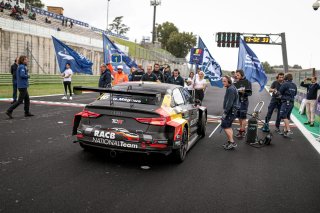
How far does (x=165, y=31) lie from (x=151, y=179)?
98732 mm

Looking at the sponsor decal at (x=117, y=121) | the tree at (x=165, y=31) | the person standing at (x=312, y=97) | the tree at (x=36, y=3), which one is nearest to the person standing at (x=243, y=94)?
the person standing at (x=312, y=97)

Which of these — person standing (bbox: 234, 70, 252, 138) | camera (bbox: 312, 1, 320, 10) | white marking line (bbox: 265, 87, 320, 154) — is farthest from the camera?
camera (bbox: 312, 1, 320, 10)

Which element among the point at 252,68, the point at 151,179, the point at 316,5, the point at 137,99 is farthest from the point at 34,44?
the point at 151,179

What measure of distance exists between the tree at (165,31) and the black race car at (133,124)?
96131 mm

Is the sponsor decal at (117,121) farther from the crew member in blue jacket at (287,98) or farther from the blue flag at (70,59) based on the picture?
the blue flag at (70,59)

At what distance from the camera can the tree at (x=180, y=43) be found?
95.0 metres

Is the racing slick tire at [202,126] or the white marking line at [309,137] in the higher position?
the racing slick tire at [202,126]

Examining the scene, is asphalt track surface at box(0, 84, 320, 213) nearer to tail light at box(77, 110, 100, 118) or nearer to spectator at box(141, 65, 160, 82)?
tail light at box(77, 110, 100, 118)

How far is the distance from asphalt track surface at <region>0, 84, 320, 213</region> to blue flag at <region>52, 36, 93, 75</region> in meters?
7.67

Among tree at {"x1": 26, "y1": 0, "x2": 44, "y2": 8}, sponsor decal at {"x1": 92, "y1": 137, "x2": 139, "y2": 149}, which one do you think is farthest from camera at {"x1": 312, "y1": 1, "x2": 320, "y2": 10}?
tree at {"x1": 26, "y1": 0, "x2": 44, "y2": 8}

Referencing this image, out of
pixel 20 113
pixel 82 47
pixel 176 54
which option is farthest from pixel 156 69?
pixel 176 54

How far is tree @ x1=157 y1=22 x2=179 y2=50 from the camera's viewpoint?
100688mm

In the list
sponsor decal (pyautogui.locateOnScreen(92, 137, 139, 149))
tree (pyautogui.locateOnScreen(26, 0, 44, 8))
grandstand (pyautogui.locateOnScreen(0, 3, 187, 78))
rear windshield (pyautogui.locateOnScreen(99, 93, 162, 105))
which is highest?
tree (pyautogui.locateOnScreen(26, 0, 44, 8))

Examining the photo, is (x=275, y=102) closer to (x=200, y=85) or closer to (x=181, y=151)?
(x=200, y=85)
